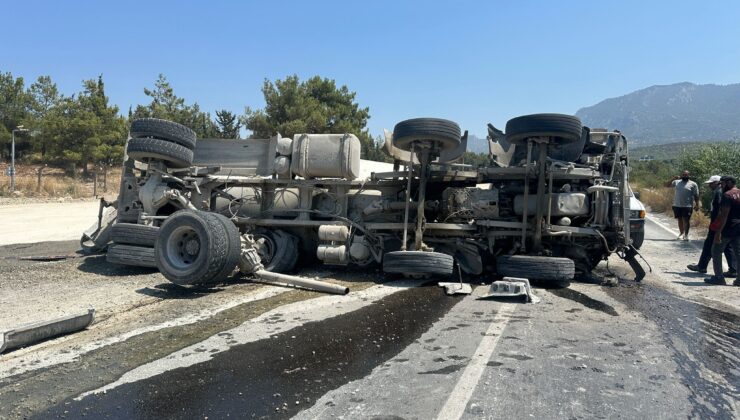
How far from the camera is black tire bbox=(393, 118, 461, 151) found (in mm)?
7016

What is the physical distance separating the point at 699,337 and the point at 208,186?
710cm

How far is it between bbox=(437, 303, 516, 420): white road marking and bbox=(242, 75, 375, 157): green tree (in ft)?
82.3

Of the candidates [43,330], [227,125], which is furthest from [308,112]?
[43,330]

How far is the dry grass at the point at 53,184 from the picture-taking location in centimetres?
3259

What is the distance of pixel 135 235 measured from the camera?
7.46m

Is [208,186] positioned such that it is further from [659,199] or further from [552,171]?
[659,199]

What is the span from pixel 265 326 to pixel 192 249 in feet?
8.01

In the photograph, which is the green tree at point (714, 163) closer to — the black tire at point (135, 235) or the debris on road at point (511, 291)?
the debris on road at point (511, 291)

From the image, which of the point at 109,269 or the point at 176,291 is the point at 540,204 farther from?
the point at 109,269

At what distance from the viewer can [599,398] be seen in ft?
10.4

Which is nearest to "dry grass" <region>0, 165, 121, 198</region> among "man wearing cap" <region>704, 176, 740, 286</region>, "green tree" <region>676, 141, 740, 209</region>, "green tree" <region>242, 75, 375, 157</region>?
"green tree" <region>242, 75, 375, 157</region>

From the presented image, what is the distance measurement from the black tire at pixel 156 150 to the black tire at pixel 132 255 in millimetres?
1456

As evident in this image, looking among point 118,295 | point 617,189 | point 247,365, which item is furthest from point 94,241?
point 617,189

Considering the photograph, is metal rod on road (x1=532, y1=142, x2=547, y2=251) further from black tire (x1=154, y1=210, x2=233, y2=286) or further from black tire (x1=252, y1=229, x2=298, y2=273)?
black tire (x1=154, y1=210, x2=233, y2=286)
